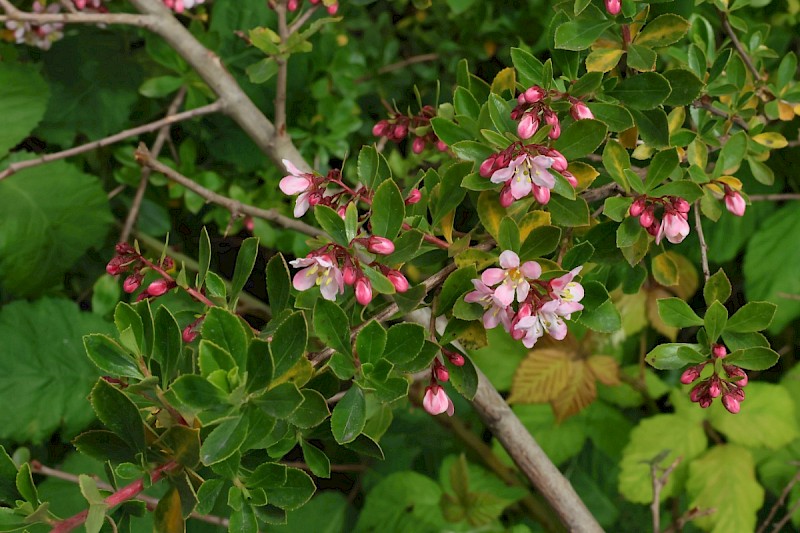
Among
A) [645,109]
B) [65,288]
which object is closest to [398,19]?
[65,288]

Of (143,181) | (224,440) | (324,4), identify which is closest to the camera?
(224,440)

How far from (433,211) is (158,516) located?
37 centimetres

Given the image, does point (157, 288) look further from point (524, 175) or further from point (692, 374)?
point (692, 374)

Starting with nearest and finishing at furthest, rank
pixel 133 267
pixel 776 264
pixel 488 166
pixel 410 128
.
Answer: pixel 488 166
pixel 133 267
pixel 410 128
pixel 776 264

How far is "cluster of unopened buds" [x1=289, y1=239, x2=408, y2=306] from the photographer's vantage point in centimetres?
62

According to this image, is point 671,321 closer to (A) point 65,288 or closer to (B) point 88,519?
(B) point 88,519

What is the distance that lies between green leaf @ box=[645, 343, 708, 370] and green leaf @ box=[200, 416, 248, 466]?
387 mm

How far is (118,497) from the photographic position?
604 mm

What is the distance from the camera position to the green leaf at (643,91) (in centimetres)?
74

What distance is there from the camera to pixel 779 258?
139cm

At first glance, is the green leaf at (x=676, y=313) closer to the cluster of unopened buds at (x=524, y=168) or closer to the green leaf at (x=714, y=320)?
the green leaf at (x=714, y=320)

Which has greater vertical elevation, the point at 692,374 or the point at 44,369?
the point at 692,374

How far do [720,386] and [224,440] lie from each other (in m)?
0.47

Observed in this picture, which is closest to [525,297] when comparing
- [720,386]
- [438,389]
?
[438,389]
